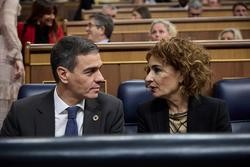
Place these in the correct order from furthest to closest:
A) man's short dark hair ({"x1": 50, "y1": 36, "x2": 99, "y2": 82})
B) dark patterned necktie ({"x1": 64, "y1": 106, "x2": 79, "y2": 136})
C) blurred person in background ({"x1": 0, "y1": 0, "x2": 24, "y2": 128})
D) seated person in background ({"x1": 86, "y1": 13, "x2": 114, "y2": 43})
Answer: seated person in background ({"x1": 86, "y1": 13, "x2": 114, "y2": 43}), blurred person in background ({"x1": 0, "y1": 0, "x2": 24, "y2": 128}), man's short dark hair ({"x1": 50, "y1": 36, "x2": 99, "y2": 82}), dark patterned necktie ({"x1": 64, "y1": 106, "x2": 79, "y2": 136})

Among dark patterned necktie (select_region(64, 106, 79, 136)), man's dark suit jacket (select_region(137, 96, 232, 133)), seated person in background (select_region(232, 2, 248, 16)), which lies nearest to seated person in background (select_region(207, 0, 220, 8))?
seated person in background (select_region(232, 2, 248, 16))

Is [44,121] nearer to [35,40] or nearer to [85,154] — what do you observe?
[85,154]

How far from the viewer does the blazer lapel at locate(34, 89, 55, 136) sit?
189 cm

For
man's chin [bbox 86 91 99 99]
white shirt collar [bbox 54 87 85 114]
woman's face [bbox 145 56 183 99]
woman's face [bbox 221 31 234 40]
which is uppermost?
woman's face [bbox 221 31 234 40]

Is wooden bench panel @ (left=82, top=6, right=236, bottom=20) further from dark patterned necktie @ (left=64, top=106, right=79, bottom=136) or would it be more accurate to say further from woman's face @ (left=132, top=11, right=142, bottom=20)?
dark patterned necktie @ (left=64, top=106, right=79, bottom=136)

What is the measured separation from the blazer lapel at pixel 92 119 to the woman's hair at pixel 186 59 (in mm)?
408

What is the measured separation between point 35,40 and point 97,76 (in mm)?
3184

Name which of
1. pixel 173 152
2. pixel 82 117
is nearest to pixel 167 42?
pixel 82 117

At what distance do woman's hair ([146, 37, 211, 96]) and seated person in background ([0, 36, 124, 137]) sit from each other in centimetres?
33

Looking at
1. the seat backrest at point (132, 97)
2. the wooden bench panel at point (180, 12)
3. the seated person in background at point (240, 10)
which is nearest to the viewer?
the seat backrest at point (132, 97)

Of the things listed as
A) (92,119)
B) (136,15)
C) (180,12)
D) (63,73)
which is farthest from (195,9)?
(92,119)

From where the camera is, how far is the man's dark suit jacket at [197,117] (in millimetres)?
2146

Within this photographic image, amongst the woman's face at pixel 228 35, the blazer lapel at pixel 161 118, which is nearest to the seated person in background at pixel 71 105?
the blazer lapel at pixel 161 118

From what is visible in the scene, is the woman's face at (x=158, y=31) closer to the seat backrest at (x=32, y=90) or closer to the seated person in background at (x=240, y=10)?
the seat backrest at (x=32, y=90)
